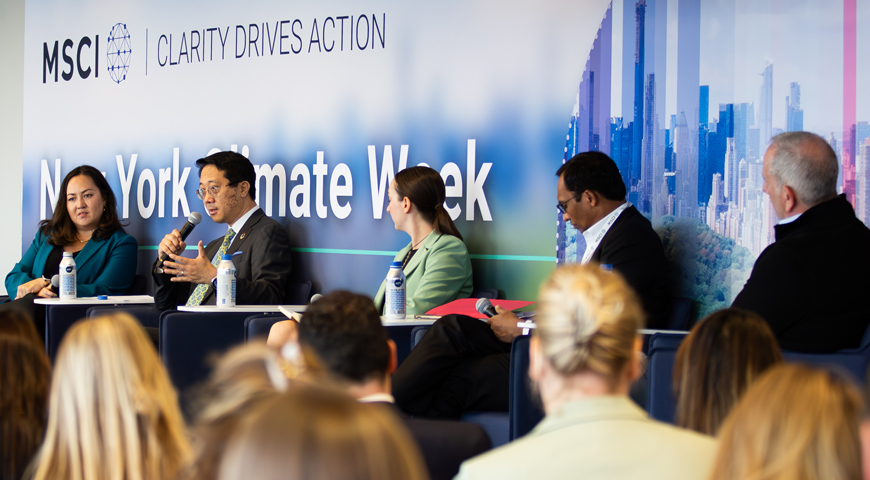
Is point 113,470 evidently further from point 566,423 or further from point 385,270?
point 385,270

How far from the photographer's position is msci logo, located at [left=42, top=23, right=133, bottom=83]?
598cm

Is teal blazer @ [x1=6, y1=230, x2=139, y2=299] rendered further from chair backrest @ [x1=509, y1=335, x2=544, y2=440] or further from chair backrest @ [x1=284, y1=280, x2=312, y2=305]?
chair backrest @ [x1=509, y1=335, x2=544, y2=440]

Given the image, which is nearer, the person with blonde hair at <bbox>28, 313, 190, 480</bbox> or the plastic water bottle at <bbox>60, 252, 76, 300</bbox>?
the person with blonde hair at <bbox>28, 313, 190, 480</bbox>

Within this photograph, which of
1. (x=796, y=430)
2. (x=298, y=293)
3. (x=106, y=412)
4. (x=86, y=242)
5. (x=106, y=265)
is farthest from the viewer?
(x=86, y=242)

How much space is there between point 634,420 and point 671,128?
2.80 meters

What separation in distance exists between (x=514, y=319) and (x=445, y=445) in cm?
179

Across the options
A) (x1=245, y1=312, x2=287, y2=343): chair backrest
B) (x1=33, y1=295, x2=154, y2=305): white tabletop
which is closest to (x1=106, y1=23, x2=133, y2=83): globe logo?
(x1=33, y1=295, x2=154, y2=305): white tabletop

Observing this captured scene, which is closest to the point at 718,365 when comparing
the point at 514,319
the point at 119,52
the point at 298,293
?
the point at 514,319

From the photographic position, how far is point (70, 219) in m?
5.54

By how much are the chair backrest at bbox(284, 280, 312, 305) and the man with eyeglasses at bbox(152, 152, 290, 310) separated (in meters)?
0.13

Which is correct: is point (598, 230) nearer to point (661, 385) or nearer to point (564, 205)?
point (564, 205)

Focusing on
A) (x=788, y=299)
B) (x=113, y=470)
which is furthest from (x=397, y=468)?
(x=788, y=299)

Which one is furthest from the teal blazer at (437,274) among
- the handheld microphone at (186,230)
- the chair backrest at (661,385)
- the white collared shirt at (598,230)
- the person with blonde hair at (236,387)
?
the person with blonde hair at (236,387)

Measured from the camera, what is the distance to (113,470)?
123 cm
